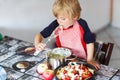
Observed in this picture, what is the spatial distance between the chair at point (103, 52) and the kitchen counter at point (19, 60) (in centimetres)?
23

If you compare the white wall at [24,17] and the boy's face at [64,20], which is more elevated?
the white wall at [24,17]

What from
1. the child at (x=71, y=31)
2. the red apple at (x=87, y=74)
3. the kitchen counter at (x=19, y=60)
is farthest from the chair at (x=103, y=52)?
the red apple at (x=87, y=74)

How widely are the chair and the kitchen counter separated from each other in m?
0.23

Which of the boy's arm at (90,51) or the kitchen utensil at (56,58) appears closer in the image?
the kitchen utensil at (56,58)

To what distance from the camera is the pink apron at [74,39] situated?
137 cm

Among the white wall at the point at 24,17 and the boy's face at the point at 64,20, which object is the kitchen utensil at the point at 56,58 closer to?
the boy's face at the point at 64,20

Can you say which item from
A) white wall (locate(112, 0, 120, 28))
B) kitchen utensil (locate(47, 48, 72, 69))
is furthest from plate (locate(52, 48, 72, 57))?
white wall (locate(112, 0, 120, 28))

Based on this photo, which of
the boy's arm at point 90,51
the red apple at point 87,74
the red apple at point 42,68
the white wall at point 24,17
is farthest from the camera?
the white wall at point 24,17

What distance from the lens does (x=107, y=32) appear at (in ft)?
9.27

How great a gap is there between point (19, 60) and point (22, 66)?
69 millimetres

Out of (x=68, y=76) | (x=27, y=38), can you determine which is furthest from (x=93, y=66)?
(x=27, y=38)

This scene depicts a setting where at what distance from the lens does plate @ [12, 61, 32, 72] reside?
1.21 metres

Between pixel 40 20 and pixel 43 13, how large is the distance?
0.06m

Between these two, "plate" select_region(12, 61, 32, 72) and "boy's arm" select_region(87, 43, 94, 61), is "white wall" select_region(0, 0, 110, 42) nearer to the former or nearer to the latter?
"plate" select_region(12, 61, 32, 72)
